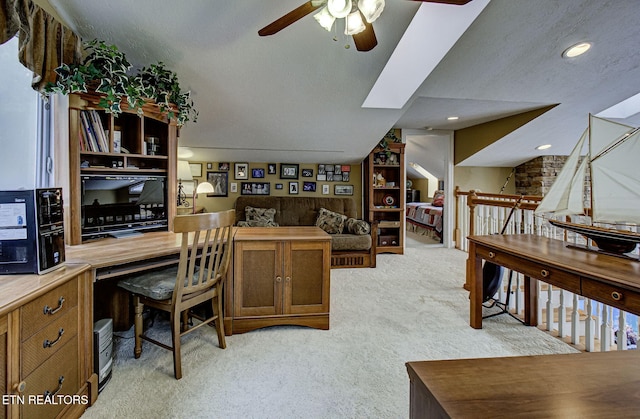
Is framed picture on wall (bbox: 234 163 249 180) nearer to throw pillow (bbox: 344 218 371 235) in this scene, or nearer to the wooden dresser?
throw pillow (bbox: 344 218 371 235)

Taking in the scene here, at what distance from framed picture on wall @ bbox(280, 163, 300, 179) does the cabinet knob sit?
3950mm

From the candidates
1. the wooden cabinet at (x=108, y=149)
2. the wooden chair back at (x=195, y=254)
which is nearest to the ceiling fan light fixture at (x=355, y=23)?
the wooden chair back at (x=195, y=254)

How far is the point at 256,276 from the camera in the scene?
87.2 inches

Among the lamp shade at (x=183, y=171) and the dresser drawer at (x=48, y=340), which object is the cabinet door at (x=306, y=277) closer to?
the dresser drawer at (x=48, y=340)

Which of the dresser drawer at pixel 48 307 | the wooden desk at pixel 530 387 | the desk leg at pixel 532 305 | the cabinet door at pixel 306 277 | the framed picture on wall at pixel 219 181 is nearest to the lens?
the wooden desk at pixel 530 387

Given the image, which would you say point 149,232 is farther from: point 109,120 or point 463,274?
point 463,274

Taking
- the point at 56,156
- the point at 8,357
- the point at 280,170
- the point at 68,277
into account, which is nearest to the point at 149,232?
the point at 56,156

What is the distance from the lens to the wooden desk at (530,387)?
63 centimetres

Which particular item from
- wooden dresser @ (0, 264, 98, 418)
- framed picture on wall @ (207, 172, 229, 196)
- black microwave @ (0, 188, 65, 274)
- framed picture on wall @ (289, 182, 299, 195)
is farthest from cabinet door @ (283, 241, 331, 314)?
framed picture on wall @ (207, 172, 229, 196)

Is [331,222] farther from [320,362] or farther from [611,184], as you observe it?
[611,184]

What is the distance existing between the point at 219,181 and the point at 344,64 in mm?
2858

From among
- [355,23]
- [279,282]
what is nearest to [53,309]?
[279,282]

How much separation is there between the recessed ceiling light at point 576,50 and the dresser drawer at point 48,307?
165 inches

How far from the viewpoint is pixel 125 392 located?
1.57m
